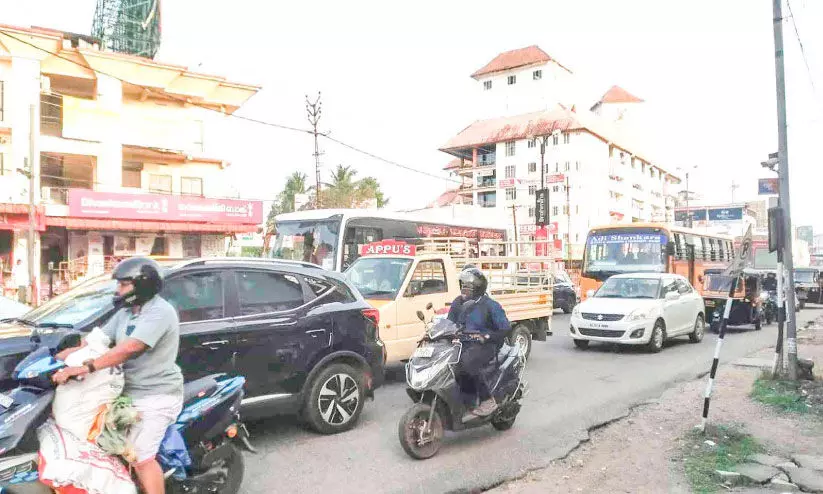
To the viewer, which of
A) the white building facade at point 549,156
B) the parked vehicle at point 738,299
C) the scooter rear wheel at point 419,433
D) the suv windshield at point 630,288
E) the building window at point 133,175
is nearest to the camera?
the scooter rear wheel at point 419,433

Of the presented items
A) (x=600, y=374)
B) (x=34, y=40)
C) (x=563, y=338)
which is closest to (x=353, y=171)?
(x=34, y=40)

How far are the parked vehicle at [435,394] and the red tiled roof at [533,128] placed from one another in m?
58.7

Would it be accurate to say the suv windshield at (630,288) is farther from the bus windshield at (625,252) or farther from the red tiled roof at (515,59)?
the red tiled roof at (515,59)

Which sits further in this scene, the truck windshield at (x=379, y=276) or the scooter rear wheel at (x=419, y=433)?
the truck windshield at (x=379, y=276)

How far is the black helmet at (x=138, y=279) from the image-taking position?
370cm

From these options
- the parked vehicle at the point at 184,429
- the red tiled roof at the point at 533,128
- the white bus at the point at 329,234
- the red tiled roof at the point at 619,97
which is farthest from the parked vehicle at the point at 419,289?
the red tiled roof at the point at 619,97

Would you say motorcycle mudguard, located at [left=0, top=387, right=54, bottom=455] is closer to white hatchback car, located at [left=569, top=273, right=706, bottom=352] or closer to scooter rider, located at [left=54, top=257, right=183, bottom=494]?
scooter rider, located at [left=54, top=257, right=183, bottom=494]

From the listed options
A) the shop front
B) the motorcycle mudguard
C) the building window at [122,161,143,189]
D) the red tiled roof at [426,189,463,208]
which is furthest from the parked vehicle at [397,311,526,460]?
the red tiled roof at [426,189,463,208]

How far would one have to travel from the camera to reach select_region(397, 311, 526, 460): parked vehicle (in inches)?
229

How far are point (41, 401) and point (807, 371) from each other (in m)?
9.76

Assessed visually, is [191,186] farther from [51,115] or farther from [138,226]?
[51,115]

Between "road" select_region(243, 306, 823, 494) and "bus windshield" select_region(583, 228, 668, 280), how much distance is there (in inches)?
402

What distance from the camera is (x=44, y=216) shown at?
26.3m

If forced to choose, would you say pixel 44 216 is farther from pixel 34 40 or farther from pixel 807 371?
pixel 807 371
